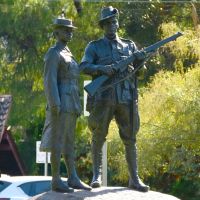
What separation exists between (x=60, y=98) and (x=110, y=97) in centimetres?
87

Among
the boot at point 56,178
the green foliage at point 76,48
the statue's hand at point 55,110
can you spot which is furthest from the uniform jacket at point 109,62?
the green foliage at point 76,48

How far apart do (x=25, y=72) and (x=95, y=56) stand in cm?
1924

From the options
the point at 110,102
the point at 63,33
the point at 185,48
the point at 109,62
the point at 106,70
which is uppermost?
the point at 185,48

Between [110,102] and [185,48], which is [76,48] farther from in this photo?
[110,102]

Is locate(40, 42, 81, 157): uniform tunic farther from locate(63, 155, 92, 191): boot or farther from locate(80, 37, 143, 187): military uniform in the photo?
locate(80, 37, 143, 187): military uniform

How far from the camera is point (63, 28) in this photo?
1535 centimetres

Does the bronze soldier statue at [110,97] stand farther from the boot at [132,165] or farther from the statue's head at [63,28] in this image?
the statue's head at [63,28]

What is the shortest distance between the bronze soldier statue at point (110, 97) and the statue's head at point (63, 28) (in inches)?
18.9

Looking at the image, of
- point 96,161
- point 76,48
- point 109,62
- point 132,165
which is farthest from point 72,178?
point 76,48

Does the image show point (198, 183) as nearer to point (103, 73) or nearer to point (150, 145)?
point (150, 145)

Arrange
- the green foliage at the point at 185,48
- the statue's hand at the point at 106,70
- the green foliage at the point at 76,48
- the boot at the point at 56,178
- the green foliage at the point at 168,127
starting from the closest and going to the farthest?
the boot at the point at 56,178, the statue's hand at the point at 106,70, the green foliage at the point at 168,127, the green foliage at the point at 185,48, the green foliage at the point at 76,48

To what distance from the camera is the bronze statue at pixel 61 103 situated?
49.2ft

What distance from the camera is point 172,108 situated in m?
25.2

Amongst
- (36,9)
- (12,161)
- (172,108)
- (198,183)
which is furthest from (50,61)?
(12,161)
